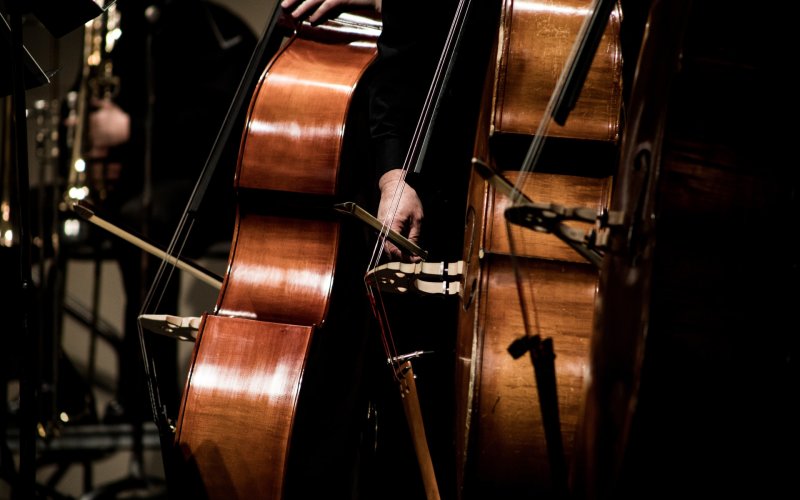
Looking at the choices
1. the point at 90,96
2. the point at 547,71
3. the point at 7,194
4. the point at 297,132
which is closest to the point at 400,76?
the point at 297,132

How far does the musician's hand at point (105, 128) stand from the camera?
263cm

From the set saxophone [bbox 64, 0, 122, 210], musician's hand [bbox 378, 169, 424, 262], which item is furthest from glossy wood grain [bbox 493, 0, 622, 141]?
saxophone [bbox 64, 0, 122, 210]

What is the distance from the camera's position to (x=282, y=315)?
144cm

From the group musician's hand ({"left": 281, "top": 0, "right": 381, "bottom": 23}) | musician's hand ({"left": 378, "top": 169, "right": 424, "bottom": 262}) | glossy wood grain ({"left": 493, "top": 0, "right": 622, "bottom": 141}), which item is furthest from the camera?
musician's hand ({"left": 281, "top": 0, "right": 381, "bottom": 23})

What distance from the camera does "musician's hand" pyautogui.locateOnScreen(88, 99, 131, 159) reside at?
Result: 263 centimetres

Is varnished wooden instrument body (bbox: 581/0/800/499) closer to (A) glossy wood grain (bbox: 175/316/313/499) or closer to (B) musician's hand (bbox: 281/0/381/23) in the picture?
(A) glossy wood grain (bbox: 175/316/313/499)

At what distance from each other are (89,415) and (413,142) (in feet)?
6.27

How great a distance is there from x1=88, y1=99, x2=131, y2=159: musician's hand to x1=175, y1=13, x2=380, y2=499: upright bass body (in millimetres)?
1201

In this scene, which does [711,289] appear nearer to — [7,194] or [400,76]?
[400,76]

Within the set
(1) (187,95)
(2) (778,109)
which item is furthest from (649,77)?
(1) (187,95)

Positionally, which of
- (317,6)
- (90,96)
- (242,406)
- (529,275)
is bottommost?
Answer: (242,406)

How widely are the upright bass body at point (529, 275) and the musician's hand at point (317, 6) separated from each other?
22.1 inches

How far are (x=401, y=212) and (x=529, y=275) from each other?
388mm

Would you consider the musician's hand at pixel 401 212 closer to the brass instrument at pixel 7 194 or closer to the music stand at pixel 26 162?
the music stand at pixel 26 162
